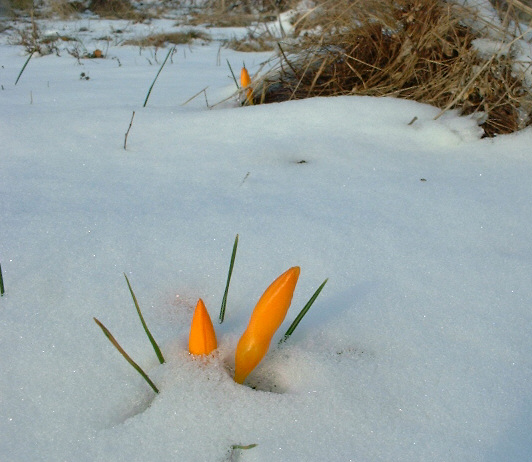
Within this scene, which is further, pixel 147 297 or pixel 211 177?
pixel 211 177

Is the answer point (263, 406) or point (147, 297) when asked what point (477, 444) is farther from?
point (147, 297)

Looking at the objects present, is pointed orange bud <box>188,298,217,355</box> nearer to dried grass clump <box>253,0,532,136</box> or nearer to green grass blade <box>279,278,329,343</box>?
green grass blade <box>279,278,329,343</box>

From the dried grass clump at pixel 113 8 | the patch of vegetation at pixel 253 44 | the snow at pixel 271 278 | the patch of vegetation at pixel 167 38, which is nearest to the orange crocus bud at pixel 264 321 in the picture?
the snow at pixel 271 278

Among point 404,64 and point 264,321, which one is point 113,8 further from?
point 264,321

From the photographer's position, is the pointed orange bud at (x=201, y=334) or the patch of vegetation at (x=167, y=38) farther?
the patch of vegetation at (x=167, y=38)

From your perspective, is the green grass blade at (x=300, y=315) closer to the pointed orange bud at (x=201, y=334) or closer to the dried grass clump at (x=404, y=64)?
the pointed orange bud at (x=201, y=334)

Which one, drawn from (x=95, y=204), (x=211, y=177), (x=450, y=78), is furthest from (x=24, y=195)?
(x=450, y=78)
